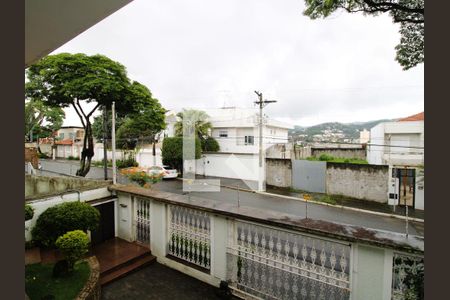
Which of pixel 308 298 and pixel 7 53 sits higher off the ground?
pixel 7 53

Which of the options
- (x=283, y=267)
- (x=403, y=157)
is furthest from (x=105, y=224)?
(x=403, y=157)

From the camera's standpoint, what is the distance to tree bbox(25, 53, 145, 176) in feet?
31.1

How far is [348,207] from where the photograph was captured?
10.5 meters

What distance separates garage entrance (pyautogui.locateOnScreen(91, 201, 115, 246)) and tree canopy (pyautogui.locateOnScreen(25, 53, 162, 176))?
6.50m

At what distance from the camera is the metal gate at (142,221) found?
4.23 metres

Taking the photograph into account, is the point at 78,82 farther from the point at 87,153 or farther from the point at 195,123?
the point at 195,123

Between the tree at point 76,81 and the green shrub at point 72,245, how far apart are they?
784 centimetres

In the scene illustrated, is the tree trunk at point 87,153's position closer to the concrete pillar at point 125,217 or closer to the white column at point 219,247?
the concrete pillar at point 125,217

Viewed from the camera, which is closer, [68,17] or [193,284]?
[68,17]

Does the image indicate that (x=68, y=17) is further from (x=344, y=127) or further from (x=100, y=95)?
Result: (x=344, y=127)

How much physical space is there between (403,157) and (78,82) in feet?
49.1

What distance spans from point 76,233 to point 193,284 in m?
1.69

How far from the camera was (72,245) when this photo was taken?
9.91 feet

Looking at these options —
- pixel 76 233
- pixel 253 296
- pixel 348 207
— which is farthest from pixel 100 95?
pixel 348 207
